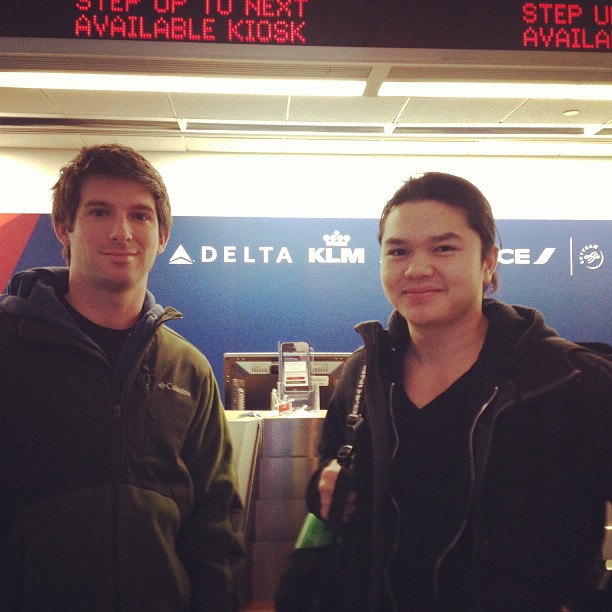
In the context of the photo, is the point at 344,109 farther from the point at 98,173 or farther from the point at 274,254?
the point at 98,173

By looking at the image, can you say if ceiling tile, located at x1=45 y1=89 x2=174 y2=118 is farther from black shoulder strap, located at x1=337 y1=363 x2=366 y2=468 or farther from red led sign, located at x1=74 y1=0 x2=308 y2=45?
black shoulder strap, located at x1=337 y1=363 x2=366 y2=468

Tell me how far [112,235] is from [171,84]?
190 centimetres

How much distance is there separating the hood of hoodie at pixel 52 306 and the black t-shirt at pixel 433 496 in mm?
690

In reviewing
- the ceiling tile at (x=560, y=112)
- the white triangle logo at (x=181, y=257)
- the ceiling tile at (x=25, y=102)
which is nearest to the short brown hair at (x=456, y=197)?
the ceiling tile at (x=560, y=112)

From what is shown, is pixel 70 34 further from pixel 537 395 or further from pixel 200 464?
pixel 537 395

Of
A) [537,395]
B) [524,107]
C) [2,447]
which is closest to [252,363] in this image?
[2,447]

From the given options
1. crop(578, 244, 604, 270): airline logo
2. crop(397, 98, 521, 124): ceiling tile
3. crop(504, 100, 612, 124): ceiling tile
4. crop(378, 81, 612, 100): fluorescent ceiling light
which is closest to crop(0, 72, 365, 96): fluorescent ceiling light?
crop(378, 81, 612, 100): fluorescent ceiling light

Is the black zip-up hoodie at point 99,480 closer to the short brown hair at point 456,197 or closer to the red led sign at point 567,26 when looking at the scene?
the short brown hair at point 456,197

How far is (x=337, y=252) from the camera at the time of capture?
5.66 meters

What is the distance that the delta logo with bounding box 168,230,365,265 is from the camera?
5.55m

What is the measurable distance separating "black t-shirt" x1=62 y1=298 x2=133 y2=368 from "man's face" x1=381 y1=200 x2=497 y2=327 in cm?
70

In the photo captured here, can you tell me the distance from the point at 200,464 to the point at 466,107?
379 centimetres

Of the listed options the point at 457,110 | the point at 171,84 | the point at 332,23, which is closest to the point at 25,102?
the point at 171,84

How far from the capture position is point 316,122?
15.9 feet
